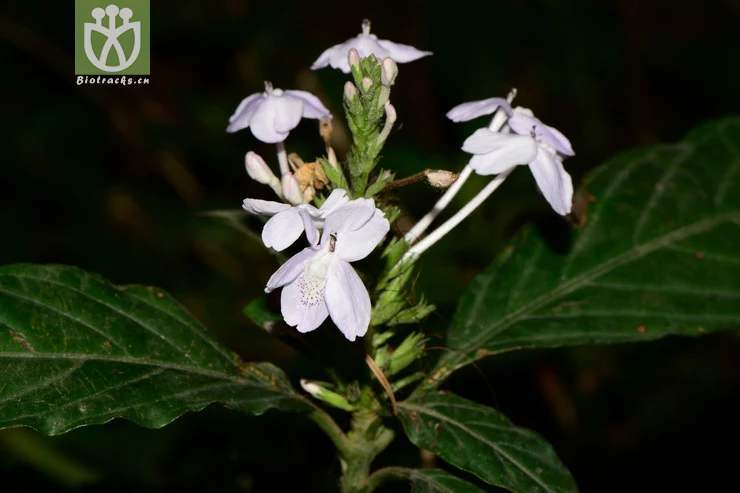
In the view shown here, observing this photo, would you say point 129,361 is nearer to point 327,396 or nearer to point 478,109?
point 327,396

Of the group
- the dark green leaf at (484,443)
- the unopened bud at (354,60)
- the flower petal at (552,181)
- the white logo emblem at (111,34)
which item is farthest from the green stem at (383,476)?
the white logo emblem at (111,34)

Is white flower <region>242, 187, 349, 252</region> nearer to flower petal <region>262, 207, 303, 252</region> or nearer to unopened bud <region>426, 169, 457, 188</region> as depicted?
flower petal <region>262, 207, 303, 252</region>

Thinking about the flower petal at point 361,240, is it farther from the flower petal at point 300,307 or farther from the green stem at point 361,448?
the green stem at point 361,448

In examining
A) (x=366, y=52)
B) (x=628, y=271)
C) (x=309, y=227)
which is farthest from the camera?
(x=628, y=271)

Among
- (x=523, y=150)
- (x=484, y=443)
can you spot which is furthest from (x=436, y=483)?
(x=523, y=150)

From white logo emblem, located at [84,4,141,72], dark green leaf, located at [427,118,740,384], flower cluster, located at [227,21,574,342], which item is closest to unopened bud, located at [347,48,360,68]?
flower cluster, located at [227,21,574,342]

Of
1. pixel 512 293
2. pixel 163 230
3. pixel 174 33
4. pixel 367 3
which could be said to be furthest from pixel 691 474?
pixel 367 3

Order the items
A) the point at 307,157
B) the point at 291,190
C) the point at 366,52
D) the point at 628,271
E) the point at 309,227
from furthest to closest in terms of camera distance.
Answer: the point at 307,157
the point at 628,271
the point at 366,52
the point at 291,190
the point at 309,227
